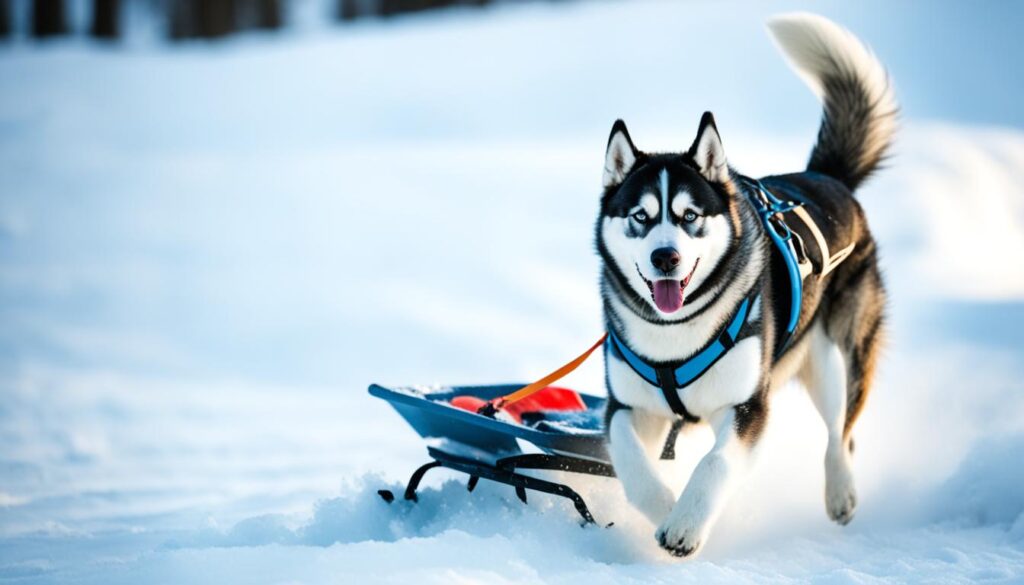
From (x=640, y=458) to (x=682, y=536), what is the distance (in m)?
0.33

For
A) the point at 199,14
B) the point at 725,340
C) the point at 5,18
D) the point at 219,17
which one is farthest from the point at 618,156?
the point at 5,18

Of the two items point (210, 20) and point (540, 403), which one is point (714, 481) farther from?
point (210, 20)

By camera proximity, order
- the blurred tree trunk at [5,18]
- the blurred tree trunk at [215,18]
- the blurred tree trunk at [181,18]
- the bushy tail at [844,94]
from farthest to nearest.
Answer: the blurred tree trunk at [181,18], the blurred tree trunk at [215,18], the blurred tree trunk at [5,18], the bushy tail at [844,94]

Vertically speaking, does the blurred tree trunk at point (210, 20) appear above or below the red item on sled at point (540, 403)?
above

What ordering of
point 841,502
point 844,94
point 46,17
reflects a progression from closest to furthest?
point 841,502
point 844,94
point 46,17

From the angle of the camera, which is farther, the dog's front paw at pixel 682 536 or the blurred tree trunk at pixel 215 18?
the blurred tree trunk at pixel 215 18

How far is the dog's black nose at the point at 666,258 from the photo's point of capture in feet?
10.3

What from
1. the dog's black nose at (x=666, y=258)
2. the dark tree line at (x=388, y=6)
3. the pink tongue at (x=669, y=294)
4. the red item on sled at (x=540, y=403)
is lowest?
the red item on sled at (x=540, y=403)

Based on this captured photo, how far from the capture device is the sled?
A: 359 centimetres

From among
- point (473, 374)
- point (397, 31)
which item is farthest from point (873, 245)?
point (397, 31)

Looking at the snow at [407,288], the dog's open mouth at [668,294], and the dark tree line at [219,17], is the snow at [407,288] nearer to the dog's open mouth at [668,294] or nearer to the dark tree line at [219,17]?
the dark tree line at [219,17]

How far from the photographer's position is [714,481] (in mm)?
3205

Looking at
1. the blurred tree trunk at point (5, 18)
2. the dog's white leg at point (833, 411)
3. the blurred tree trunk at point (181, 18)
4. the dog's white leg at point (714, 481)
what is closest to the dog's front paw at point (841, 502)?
the dog's white leg at point (833, 411)

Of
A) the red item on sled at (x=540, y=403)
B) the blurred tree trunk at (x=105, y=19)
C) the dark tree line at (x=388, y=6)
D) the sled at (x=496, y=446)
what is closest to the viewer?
the sled at (x=496, y=446)
